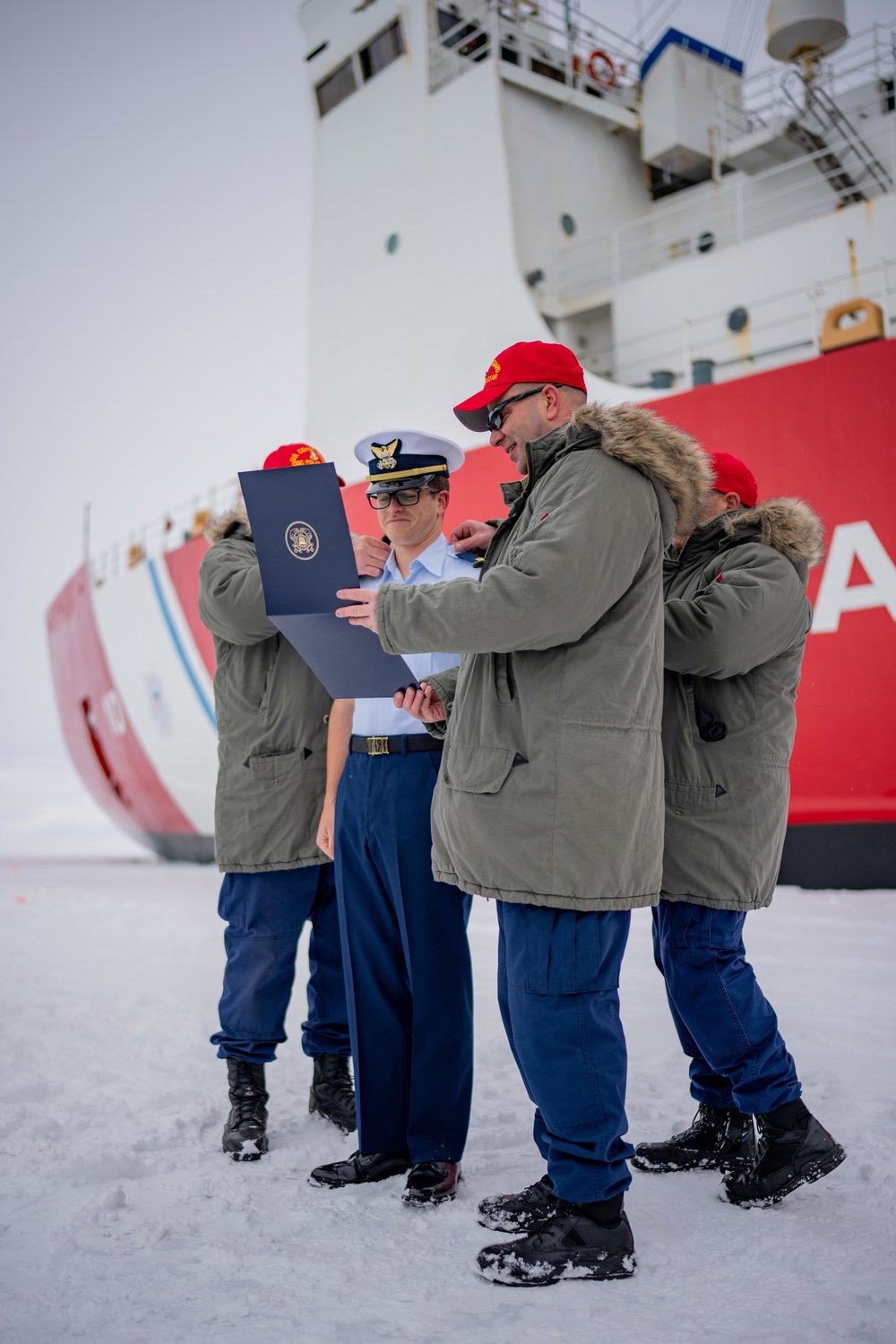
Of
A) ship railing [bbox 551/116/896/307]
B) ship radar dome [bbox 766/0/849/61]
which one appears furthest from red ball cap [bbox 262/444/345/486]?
ship radar dome [bbox 766/0/849/61]

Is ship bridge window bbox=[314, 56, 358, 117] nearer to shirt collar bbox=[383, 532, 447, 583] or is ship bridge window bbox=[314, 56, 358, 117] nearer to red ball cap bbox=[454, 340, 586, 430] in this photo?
shirt collar bbox=[383, 532, 447, 583]

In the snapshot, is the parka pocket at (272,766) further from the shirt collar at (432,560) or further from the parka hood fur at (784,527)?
the parka hood fur at (784,527)

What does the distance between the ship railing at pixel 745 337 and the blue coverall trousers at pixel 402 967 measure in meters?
3.71

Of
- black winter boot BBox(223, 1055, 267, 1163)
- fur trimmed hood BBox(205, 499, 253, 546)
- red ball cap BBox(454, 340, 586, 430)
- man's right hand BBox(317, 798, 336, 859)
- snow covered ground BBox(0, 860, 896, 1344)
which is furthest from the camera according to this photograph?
fur trimmed hood BBox(205, 499, 253, 546)

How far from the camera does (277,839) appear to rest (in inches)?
87.8

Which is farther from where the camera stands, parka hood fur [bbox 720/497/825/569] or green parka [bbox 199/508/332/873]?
green parka [bbox 199/508/332/873]

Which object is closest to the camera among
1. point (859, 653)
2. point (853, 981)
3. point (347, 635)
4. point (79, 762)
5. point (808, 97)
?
point (347, 635)

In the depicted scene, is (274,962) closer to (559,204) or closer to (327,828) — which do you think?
(327,828)

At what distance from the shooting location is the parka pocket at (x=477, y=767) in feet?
4.94

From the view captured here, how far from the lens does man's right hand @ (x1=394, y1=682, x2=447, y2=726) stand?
1.71 metres

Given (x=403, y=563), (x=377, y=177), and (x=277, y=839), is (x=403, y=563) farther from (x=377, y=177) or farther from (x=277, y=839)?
(x=377, y=177)

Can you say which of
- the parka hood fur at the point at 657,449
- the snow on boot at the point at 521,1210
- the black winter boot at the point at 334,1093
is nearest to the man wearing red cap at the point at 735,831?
the parka hood fur at the point at 657,449

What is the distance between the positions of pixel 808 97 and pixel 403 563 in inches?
220

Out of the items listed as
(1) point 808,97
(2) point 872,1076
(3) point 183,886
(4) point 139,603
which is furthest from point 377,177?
(2) point 872,1076
